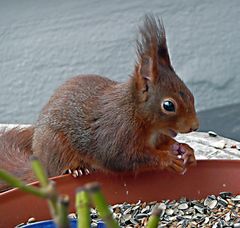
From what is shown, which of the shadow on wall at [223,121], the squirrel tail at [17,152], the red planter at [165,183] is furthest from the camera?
the shadow on wall at [223,121]

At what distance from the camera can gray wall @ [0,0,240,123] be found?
9.92ft

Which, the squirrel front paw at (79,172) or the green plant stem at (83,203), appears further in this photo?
the squirrel front paw at (79,172)

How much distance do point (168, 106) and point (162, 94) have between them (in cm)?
3

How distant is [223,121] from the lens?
2840mm

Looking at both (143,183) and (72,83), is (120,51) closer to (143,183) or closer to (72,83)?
(72,83)

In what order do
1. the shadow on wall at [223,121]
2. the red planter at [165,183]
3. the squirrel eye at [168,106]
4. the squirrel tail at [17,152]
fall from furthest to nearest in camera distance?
the shadow on wall at [223,121] → the squirrel tail at [17,152] → the squirrel eye at [168,106] → the red planter at [165,183]

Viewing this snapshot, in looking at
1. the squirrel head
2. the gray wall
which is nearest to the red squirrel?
the squirrel head

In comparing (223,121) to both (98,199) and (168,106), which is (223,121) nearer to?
(168,106)

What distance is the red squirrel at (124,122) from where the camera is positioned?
141cm

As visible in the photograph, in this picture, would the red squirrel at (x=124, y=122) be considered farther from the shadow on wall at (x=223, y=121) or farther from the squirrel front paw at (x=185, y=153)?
the shadow on wall at (x=223, y=121)

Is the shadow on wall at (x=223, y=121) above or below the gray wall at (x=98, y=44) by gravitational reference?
below

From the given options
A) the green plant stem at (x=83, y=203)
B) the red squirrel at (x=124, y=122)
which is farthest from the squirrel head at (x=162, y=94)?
the green plant stem at (x=83, y=203)

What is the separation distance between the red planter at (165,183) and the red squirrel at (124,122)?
0.09ft

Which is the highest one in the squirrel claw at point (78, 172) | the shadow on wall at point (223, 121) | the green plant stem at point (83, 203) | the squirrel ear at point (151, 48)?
the green plant stem at point (83, 203)
